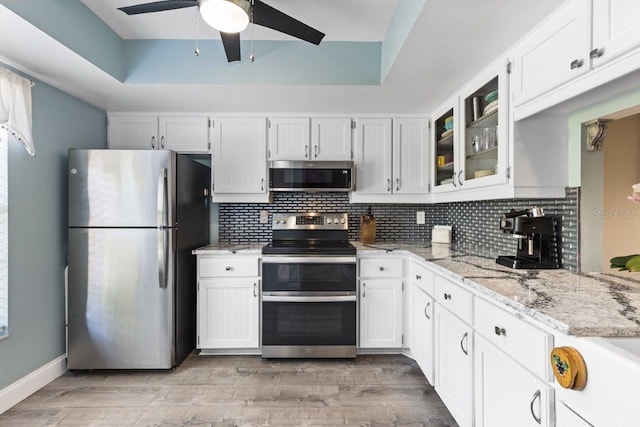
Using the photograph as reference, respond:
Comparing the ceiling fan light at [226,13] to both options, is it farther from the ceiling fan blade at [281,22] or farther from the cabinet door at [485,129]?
the cabinet door at [485,129]

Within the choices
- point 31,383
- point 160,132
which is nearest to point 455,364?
point 31,383

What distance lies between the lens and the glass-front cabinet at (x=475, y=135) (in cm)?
181

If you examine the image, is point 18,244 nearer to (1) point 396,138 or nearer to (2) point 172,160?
(2) point 172,160

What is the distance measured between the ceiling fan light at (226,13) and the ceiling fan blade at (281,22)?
0.10m

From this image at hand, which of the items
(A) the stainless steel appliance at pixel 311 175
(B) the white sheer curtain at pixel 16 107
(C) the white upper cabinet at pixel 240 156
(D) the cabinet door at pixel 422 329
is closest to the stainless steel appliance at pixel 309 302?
(D) the cabinet door at pixel 422 329

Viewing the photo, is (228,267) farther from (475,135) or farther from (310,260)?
(475,135)

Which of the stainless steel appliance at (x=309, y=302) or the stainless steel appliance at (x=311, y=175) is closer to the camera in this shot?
the stainless steel appliance at (x=309, y=302)

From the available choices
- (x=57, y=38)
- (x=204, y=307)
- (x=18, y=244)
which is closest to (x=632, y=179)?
(x=204, y=307)

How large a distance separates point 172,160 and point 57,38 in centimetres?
90

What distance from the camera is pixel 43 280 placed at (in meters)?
2.25

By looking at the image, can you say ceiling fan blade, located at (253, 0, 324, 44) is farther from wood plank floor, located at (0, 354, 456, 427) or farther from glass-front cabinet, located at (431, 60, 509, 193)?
wood plank floor, located at (0, 354, 456, 427)

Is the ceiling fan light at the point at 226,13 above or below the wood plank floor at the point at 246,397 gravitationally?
above

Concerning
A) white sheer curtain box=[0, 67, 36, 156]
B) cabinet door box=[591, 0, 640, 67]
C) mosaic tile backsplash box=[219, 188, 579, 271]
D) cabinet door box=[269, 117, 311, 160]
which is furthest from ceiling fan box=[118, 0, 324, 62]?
mosaic tile backsplash box=[219, 188, 579, 271]

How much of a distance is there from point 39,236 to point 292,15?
7.28ft
